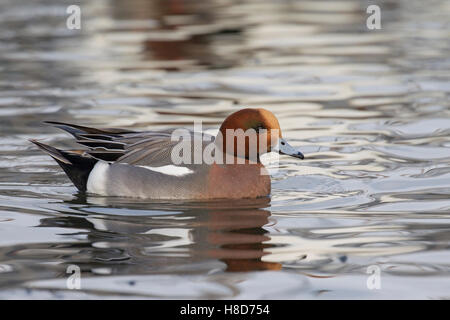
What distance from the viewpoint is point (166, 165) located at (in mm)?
6605

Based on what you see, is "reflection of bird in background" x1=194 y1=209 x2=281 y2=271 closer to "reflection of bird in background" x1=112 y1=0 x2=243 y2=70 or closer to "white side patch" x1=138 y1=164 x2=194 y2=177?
"white side patch" x1=138 y1=164 x2=194 y2=177

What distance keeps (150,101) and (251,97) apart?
42.3 inches

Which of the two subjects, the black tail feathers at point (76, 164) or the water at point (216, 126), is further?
the black tail feathers at point (76, 164)

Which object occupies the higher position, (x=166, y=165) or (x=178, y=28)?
(x=178, y=28)

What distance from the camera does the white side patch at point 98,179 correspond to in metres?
6.77

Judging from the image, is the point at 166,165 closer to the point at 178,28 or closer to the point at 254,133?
the point at 254,133

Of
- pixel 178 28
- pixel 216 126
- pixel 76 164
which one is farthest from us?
pixel 178 28

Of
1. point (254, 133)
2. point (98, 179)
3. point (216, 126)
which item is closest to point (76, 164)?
point (98, 179)

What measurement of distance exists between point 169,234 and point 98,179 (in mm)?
1212

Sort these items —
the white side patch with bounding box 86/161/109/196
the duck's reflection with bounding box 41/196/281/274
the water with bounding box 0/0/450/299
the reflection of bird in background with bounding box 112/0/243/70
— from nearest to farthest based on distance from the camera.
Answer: the water with bounding box 0/0/450/299 < the duck's reflection with bounding box 41/196/281/274 < the white side patch with bounding box 86/161/109/196 < the reflection of bird in background with bounding box 112/0/243/70

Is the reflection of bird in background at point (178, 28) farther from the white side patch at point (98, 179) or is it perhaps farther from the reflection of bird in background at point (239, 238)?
the reflection of bird in background at point (239, 238)

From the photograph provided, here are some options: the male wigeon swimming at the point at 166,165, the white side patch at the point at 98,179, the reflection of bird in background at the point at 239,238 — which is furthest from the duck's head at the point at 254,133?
the white side patch at the point at 98,179

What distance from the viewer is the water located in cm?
501

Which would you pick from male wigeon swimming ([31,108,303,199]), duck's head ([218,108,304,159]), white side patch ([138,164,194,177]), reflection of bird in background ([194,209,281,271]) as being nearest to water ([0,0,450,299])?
reflection of bird in background ([194,209,281,271])
